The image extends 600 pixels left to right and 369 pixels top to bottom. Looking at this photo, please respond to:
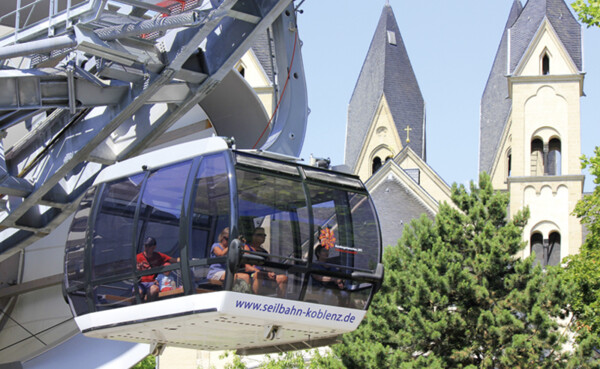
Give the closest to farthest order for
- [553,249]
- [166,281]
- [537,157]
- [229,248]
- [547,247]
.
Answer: [229,248] → [166,281] → [547,247] → [553,249] → [537,157]

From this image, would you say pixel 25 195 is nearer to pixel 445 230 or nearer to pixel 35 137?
pixel 35 137

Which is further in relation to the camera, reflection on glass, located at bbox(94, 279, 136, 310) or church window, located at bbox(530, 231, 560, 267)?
church window, located at bbox(530, 231, 560, 267)

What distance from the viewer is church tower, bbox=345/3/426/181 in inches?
2589

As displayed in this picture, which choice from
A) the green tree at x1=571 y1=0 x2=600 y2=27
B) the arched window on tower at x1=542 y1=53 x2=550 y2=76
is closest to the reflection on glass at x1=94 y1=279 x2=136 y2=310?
the green tree at x1=571 y1=0 x2=600 y2=27

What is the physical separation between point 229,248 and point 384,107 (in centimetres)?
5696

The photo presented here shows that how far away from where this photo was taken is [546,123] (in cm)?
5450

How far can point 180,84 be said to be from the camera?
14.3 metres

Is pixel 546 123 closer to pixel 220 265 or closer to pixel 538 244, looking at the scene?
pixel 538 244

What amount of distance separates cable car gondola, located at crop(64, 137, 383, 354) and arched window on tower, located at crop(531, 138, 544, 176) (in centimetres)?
4466

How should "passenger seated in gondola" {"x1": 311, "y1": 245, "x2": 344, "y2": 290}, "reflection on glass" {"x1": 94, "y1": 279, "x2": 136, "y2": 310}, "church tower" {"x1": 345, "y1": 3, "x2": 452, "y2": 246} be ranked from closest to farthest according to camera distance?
"passenger seated in gondola" {"x1": 311, "y1": 245, "x2": 344, "y2": 290}
"reflection on glass" {"x1": 94, "y1": 279, "x2": 136, "y2": 310}
"church tower" {"x1": 345, "y1": 3, "x2": 452, "y2": 246}

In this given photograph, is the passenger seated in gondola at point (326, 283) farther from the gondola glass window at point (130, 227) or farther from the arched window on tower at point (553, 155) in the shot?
the arched window on tower at point (553, 155)

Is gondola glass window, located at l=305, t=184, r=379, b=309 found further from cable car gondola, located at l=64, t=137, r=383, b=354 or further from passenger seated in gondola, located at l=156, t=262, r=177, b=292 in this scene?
passenger seated in gondola, located at l=156, t=262, r=177, b=292

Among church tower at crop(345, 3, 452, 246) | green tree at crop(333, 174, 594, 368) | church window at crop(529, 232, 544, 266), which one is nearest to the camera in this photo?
green tree at crop(333, 174, 594, 368)

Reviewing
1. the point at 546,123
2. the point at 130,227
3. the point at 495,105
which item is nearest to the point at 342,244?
the point at 130,227
